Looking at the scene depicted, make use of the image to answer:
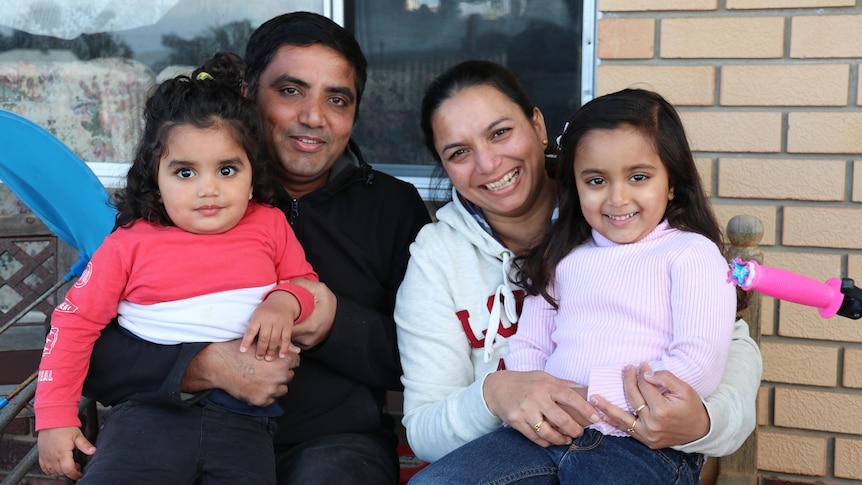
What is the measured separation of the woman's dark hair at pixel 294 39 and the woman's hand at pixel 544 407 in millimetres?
1080

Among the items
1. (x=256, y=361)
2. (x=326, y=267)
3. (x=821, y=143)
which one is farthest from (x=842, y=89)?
(x=256, y=361)

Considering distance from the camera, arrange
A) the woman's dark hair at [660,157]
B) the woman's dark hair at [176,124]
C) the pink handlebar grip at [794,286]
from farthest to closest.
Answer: the woman's dark hair at [176,124] < the woman's dark hair at [660,157] < the pink handlebar grip at [794,286]

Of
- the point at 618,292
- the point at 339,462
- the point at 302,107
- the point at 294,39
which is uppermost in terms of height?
the point at 294,39

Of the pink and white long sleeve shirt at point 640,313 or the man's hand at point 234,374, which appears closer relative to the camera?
the pink and white long sleeve shirt at point 640,313

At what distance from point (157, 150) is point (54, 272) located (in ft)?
4.31

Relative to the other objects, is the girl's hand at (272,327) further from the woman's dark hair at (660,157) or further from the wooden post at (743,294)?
the wooden post at (743,294)

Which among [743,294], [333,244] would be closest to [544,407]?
[743,294]

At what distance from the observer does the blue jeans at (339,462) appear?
6.72 feet

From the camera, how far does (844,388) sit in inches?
93.6

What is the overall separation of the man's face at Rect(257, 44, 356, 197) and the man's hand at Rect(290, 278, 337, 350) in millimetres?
385

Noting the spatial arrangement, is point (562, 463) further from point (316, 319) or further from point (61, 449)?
point (61, 449)

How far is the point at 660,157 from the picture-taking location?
1.89 metres

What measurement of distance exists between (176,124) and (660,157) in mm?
1143

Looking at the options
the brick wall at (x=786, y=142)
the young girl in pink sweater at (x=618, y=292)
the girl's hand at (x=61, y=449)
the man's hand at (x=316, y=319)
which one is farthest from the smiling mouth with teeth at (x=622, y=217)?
the girl's hand at (x=61, y=449)
